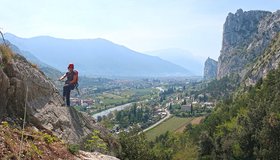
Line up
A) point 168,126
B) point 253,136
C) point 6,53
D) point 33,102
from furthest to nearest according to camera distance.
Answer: point 168,126
point 253,136
point 33,102
point 6,53

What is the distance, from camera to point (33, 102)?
1448 cm

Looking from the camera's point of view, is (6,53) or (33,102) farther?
(33,102)

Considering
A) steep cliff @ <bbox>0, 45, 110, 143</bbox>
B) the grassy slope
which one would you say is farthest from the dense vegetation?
steep cliff @ <bbox>0, 45, 110, 143</bbox>

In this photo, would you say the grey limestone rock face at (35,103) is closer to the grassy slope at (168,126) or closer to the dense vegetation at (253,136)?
the dense vegetation at (253,136)

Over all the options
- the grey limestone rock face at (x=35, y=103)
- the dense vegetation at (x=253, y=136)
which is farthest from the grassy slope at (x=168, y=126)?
the grey limestone rock face at (x=35, y=103)

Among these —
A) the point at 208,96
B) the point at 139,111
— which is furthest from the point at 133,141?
the point at 208,96

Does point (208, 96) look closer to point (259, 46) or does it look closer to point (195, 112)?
point (259, 46)

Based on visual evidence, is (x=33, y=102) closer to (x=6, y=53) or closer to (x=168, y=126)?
(x=6, y=53)

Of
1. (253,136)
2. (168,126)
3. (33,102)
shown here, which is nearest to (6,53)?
(33,102)

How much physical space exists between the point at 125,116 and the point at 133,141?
110 meters

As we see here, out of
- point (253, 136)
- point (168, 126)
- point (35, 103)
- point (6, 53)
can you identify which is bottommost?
point (168, 126)

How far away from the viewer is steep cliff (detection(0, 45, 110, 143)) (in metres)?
13.0

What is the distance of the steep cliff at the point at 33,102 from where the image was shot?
13016mm

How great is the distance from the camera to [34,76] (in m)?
15.3
